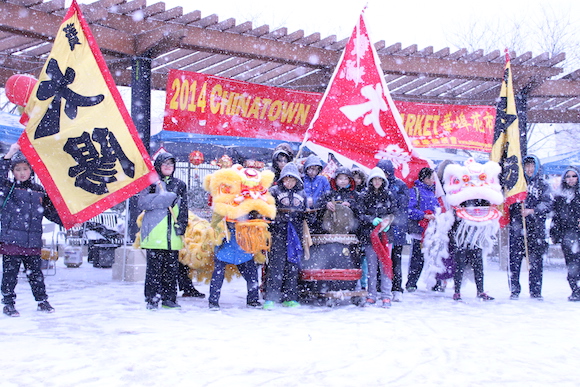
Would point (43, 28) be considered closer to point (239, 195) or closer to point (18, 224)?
point (18, 224)

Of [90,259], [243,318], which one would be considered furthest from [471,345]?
[90,259]

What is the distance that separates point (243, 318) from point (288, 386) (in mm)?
1985

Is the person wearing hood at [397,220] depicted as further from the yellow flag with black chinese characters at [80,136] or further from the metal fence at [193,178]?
the metal fence at [193,178]

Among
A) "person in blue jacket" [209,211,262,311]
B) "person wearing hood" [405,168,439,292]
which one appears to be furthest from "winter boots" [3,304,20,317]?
"person wearing hood" [405,168,439,292]

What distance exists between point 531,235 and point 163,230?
12.7ft

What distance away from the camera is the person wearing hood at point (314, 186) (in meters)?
5.43

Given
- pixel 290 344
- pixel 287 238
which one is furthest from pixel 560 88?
pixel 290 344

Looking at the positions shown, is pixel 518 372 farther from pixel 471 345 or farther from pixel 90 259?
pixel 90 259

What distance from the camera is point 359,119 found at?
5781mm

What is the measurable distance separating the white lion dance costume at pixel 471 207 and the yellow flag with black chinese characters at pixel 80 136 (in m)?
3.21

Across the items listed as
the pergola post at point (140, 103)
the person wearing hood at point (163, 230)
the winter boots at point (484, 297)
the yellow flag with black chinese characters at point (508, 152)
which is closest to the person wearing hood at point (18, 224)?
the person wearing hood at point (163, 230)

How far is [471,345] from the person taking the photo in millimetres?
3688

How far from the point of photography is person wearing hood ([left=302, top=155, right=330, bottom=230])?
5.43 meters

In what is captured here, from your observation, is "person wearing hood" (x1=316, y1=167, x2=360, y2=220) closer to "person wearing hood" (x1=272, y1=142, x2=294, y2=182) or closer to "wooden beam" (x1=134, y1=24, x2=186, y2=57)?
"person wearing hood" (x1=272, y1=142, x2=294, y2=182)
